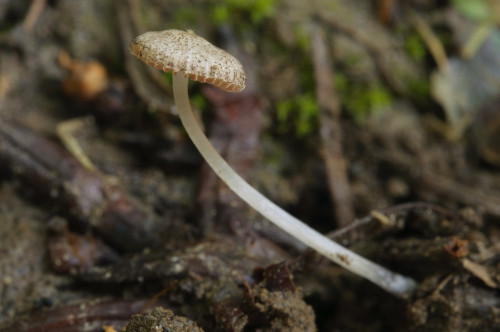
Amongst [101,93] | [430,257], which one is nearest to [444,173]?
[430,257]

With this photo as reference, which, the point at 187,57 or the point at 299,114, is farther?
the point at 299,114

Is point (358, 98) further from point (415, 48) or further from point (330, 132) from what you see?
point (415, 48)

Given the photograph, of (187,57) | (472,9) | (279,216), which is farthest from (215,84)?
(472,9)

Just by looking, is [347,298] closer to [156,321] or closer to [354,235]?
[354,235]

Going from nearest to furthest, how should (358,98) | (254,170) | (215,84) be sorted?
(215,84), (254,170), (358,98)

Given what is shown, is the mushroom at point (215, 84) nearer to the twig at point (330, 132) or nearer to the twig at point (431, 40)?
the twig at point (330, 132)

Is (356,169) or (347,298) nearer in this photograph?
(347,298)

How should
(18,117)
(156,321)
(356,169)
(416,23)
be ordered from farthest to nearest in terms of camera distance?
(416,23) < (356,169) < (18,117) < (156,321)

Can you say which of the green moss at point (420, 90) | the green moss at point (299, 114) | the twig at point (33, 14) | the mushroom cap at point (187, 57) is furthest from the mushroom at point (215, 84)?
the twig at point (33, 14)
